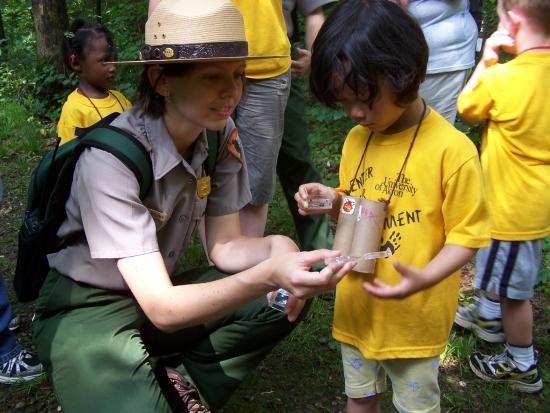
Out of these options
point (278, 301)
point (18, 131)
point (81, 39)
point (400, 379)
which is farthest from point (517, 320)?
point (18, 131)

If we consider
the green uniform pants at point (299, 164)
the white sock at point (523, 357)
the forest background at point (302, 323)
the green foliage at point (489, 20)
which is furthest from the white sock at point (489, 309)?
the green foliage at point (489, 20)

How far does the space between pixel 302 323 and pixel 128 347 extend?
1.26 meters

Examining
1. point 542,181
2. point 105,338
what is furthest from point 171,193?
point 542,181

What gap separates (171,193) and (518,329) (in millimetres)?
1679

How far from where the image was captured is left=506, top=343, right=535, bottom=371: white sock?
2518 millimetres

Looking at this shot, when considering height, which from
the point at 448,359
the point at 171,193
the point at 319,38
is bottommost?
the point at 448,359

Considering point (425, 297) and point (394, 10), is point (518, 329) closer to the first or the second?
point (425, 297)

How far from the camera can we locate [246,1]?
263 centimetres

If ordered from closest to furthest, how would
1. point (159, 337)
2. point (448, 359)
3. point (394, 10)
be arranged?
point (394, 10), point (159, 337), point (448, 359)

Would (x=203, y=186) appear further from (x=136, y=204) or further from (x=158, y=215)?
(x=136, y=204)

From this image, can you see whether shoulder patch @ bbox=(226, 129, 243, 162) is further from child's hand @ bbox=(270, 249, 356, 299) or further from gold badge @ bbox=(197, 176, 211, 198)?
child's hand @ bbox=(270, 249, 356, 299)

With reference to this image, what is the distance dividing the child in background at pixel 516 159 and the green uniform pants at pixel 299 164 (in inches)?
40.8

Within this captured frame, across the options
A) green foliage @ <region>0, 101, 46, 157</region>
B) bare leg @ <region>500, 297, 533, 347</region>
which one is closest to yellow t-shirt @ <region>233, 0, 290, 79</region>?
bare leg @ <region>500, 297, 533, 347</region>

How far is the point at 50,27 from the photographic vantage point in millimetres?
6770
